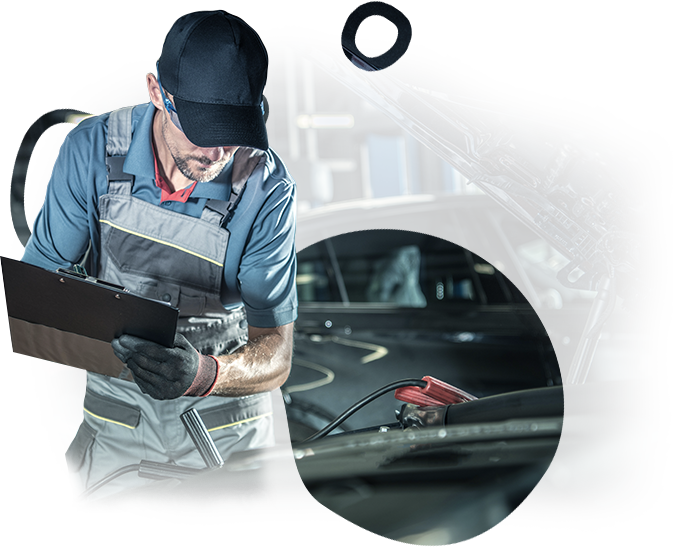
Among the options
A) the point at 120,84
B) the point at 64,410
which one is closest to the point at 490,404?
the point at 64,410

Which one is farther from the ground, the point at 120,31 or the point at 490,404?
the point at 120,31

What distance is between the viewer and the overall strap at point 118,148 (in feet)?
4.27

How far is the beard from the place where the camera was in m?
1.30

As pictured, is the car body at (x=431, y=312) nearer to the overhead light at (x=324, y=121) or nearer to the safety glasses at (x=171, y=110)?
the safety glasses at (x=171, y=110)

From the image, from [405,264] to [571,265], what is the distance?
1316mm

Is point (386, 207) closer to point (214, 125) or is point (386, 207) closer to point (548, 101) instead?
point (214, 125)

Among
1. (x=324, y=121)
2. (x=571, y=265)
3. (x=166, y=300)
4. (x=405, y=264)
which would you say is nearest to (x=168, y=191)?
(x=166, y=300)

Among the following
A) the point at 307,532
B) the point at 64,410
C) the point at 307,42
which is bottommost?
the point at 64,410

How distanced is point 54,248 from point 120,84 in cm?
656

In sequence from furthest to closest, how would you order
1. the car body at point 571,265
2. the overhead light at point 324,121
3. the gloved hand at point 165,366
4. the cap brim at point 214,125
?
the overhead light at point 324,121
the cap brim at point 214,125
the gloved hand at point 165,366
the car body at point 571,265

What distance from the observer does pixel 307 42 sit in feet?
2.99

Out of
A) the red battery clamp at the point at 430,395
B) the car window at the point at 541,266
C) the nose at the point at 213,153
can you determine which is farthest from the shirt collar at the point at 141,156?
the car window at the point at 541,266

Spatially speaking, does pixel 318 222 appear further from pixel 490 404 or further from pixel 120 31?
pixel 490 404

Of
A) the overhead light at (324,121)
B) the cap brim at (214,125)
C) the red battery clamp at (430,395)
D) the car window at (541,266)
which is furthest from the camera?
the overhead light at (324,121)
